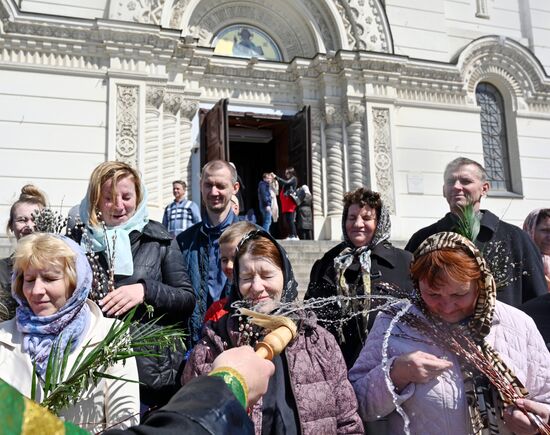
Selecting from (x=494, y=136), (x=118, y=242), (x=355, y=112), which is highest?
(x=355, y=112)

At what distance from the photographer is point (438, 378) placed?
2199mm

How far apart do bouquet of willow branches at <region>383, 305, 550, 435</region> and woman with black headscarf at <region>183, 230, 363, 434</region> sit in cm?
41

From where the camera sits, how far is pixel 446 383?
2.19 meters

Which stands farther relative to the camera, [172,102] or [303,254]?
[172,102]

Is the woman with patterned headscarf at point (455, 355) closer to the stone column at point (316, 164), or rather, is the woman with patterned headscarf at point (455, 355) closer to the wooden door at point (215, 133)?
the wooden door at point (215, 133)

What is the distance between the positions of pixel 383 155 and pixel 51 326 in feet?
38.3

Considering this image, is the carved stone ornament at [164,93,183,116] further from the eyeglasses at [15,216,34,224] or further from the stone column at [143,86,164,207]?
the eyeglasses at [15,216,34,224]

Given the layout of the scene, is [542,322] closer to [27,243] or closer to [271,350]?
[271,350]

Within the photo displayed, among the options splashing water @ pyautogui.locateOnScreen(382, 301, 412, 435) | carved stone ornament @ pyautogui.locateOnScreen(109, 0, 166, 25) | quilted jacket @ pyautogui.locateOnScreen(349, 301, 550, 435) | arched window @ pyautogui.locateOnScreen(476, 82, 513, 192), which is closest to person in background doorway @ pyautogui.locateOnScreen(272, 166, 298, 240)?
carved stone ornament @ pyautogui.locateOnScreen(109, 0, 166, 25)

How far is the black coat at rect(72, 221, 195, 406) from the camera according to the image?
270 centimetres

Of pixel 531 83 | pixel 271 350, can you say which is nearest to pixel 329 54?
pixel 531 83

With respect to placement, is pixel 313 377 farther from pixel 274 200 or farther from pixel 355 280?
pixel 274 200

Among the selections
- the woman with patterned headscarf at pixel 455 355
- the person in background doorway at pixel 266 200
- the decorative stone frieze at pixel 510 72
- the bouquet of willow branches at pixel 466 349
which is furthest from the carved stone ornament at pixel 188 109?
the bouquet of willow branches at pixel 466 349

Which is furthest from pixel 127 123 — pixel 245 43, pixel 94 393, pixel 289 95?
pixel 94 393
